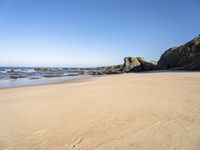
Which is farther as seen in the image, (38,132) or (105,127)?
(105,127)

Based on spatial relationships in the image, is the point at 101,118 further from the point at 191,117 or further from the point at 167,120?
the point at 191,117

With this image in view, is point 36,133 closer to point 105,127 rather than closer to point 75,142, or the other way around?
point 75,142

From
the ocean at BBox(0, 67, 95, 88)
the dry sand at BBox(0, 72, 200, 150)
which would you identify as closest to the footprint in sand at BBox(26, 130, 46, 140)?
the dry sand at BBox(0, 72, 200, 150)

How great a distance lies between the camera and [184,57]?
102 feet

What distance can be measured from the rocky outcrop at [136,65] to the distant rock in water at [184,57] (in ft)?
7.33

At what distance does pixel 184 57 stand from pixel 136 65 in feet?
33.2

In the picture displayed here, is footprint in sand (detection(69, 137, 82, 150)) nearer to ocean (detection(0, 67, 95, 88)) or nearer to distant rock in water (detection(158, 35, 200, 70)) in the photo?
ocean (detection(0, 67, 95, 88))

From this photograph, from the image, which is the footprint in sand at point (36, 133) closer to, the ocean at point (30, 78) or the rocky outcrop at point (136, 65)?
the ocean at point (30, 78)

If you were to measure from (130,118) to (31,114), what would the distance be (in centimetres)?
256

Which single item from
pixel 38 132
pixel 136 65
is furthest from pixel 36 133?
pixel 136 65

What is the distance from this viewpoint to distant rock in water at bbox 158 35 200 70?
27192 millimetres

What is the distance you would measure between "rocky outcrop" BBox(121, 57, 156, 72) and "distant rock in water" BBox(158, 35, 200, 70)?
2234 mm

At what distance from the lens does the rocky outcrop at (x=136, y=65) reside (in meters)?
37.4

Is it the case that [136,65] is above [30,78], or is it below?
above
